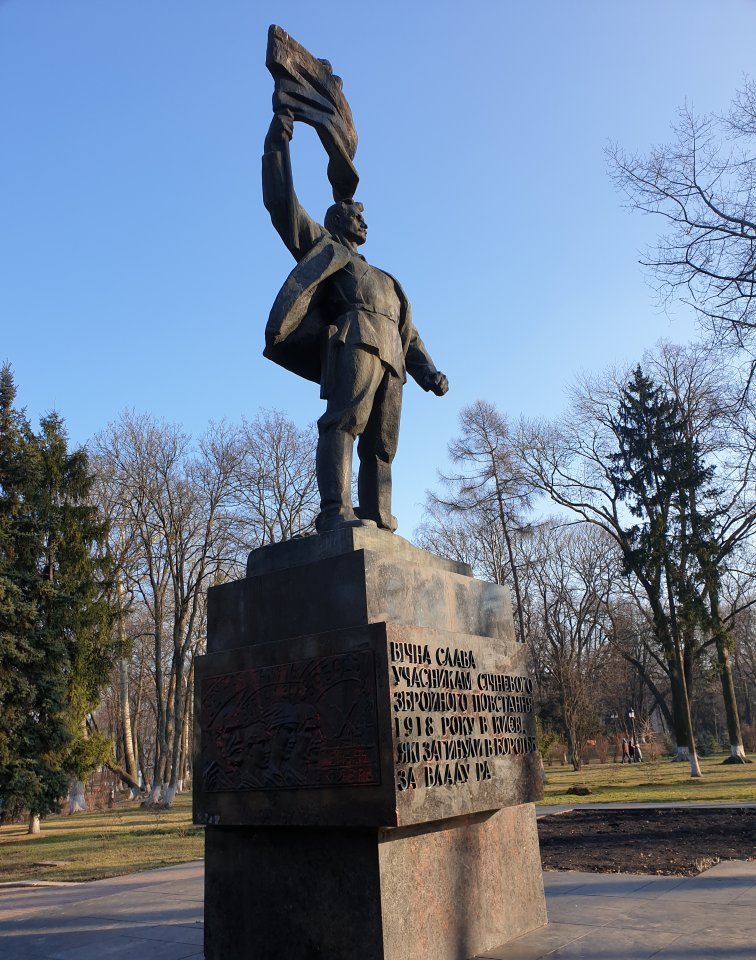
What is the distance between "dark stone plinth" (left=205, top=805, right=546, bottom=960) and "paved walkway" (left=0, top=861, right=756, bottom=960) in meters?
0.29

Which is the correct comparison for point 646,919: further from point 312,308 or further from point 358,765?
point 312,308

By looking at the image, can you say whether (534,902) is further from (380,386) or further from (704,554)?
(704,554)

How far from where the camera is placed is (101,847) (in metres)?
14.4

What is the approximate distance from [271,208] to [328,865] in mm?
3865

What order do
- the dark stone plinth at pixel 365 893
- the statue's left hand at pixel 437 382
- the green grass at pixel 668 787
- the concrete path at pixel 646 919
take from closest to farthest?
the dark stone plinth at pixel 365 893
the concrete path at pixel 646 919
the statue's left hand at pixel 437 382
the green grass at pixel 668 787

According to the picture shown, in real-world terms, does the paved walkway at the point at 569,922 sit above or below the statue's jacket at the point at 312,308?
below

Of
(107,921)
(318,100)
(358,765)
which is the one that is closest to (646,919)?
(358,765)

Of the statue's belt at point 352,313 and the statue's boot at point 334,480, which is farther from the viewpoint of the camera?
the statue's belt at point 352,313

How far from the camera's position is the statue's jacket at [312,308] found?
484 cm

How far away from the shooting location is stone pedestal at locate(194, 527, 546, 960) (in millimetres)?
3721

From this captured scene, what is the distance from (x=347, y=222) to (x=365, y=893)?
4.20 meters

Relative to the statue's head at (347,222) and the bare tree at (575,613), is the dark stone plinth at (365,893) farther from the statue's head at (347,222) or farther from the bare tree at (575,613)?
the bare tree at (575,613)

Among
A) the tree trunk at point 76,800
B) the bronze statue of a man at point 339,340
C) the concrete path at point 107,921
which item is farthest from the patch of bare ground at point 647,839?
the tree trunk at point 76,800

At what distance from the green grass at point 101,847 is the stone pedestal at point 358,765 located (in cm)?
672
